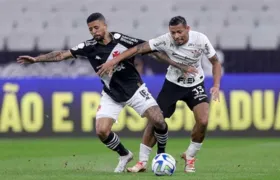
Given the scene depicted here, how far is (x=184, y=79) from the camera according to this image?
36.9 ft

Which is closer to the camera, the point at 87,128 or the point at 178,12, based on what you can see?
the point at 87,128

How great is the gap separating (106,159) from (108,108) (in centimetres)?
308

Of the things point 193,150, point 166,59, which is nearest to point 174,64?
point 166,59

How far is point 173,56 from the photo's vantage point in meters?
11.1

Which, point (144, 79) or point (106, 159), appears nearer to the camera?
point (106, 159)

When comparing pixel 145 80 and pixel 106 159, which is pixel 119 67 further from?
pixel 145 80

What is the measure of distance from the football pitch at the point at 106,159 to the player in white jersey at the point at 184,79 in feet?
1.15

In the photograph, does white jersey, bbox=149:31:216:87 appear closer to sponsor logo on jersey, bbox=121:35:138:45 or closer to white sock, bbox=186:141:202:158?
sponsor logo on jersey, bbox=121:35:138:45

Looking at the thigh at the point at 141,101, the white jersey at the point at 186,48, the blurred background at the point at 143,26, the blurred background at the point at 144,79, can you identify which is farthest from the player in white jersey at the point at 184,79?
the blurred background at the point at 143,26

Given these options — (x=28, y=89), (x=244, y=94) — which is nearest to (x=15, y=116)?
(x=28, y=89)

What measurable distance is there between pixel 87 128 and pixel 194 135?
27.0 feet

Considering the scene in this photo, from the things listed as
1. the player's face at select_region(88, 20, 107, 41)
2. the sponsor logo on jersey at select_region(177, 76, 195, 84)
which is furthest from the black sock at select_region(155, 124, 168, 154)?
the player's face at select_region(88, 20, 107, 41)

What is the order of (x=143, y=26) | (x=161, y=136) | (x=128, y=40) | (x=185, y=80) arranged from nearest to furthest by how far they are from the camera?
1. (x=161, y=136)
2. (x=128, y=40)
3. (x=185, y=80)
4. (x=143, y=26)

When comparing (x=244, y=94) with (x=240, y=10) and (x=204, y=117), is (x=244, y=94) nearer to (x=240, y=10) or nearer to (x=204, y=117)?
(x=240, y=10)
